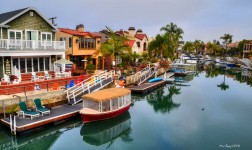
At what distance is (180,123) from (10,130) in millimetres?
16071

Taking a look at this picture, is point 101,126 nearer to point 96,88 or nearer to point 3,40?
point 96,88

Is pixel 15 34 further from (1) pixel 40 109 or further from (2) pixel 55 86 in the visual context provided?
(1) pixel 40 109

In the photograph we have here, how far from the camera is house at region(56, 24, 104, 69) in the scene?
3856 centimetres

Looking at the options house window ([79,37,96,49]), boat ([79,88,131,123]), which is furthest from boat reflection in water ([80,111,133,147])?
house window ([79,37,96,49])

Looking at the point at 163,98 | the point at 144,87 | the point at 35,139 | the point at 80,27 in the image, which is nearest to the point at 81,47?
the point at 80,27

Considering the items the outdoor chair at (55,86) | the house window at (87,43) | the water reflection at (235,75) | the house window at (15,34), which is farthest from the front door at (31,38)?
the water reflection at (235,75)

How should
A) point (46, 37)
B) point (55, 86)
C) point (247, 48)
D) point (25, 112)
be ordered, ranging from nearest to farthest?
1. point (25, 112)
2. point (55, 86)
3. point (46, 37)
4. point (247, 48)

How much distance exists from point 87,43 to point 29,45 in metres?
13.8

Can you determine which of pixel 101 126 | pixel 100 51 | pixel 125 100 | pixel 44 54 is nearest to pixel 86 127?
pixel 101 126

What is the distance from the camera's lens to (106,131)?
21.1 metres

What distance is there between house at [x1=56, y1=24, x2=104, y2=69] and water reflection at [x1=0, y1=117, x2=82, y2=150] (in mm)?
20635

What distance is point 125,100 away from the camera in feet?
79.4

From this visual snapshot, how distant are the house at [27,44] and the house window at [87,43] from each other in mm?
6470

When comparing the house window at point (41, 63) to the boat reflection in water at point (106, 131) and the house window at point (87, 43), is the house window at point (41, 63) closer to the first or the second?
the house window at point (87, 43)
